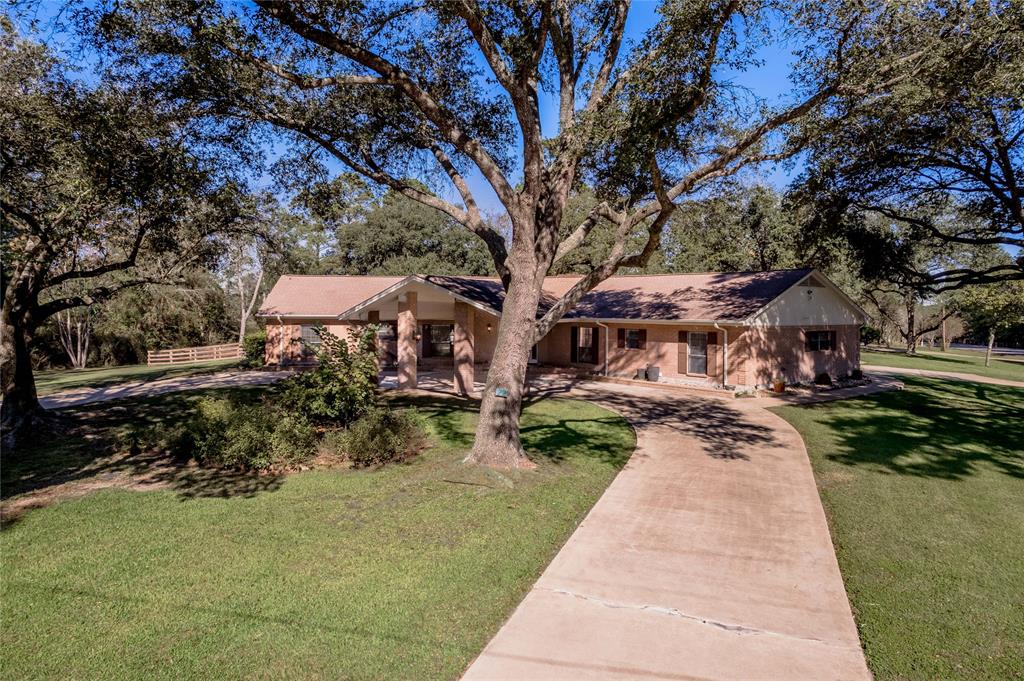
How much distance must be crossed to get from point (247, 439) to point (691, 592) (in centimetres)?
740

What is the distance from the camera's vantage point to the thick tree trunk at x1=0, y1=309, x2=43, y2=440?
35.7 ft

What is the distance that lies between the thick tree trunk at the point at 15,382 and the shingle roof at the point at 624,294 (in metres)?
9.95

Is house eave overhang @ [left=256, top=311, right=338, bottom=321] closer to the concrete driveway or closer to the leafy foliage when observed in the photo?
the concrete driveway

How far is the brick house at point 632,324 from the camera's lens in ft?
58.0

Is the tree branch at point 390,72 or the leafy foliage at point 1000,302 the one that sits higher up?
the tree branch at point 390,72

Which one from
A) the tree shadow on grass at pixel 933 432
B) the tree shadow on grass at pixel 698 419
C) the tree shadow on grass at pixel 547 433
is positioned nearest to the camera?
the tree shadow on grass at pixel 933 432

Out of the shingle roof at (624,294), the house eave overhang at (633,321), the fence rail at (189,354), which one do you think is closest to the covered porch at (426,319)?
the shingle roof at (624,294)

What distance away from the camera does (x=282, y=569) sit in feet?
17.4

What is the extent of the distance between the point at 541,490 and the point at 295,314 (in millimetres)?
18673

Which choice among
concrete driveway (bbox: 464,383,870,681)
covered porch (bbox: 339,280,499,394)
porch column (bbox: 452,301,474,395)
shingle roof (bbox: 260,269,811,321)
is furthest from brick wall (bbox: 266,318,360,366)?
concrete driveway (bbox: 464,383,870,681)

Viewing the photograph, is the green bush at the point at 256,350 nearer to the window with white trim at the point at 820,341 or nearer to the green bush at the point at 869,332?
the window with white trim at the point at 820,341

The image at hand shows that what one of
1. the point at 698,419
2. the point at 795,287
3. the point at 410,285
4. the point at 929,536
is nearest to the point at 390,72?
the point at 410,285

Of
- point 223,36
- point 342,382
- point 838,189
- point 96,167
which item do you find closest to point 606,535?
point 342,382

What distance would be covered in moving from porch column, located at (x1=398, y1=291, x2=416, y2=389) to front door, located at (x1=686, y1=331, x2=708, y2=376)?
1022 cm
